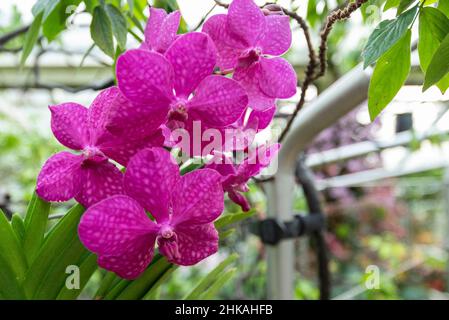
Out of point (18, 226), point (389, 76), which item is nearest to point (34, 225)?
point (18, 226)

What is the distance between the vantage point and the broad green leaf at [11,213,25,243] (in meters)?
0.37

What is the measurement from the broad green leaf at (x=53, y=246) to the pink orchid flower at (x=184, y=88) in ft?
0.38

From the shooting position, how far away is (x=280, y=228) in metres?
0.65

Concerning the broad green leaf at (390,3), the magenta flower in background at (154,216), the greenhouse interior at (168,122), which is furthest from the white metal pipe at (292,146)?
the magenta flower in background at (154,216)

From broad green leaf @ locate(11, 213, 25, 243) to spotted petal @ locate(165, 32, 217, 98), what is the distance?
170 millimetres

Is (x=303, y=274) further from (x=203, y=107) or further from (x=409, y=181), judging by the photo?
(x=203, y=107)

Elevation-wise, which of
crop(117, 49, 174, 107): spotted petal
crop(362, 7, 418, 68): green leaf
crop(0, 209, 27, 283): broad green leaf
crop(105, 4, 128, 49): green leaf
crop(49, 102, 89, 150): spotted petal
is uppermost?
crop(105, 4, 128, 49): green leaf

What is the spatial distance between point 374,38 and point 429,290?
2678 mm

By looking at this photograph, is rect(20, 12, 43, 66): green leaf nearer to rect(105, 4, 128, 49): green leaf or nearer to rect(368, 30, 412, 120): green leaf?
rect(105, 4, 128, 49): green leaf

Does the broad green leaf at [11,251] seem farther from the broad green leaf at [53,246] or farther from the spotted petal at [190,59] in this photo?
the spotted petal at [190,59]

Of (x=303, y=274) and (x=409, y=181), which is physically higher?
(x=409, y=181)

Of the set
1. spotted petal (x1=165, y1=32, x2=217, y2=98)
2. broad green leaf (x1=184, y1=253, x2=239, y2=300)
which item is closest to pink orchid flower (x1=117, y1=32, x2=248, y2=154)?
spotted petal (x1=165, y1=32, x2=217, y2=98)

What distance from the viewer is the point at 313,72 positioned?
43 cm
